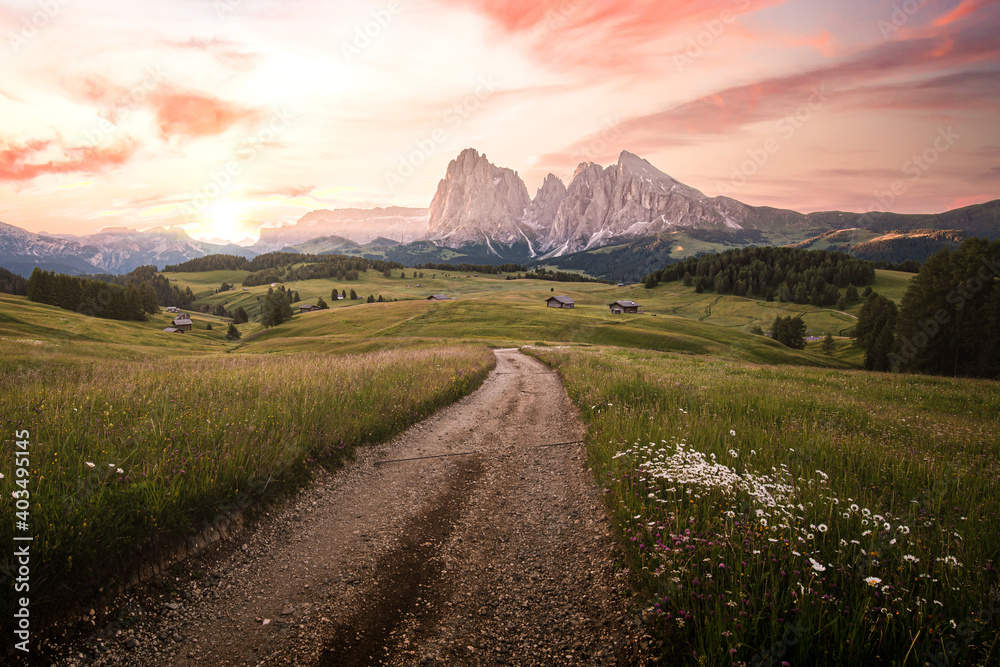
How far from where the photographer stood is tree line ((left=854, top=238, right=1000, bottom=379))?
2096 inches

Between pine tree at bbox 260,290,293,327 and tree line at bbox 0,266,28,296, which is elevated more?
tree line at bbox 0,266,28,296

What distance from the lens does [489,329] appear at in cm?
8150

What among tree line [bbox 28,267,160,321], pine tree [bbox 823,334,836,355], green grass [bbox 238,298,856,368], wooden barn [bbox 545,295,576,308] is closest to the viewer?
green grass [bbox 238,298,856,368]

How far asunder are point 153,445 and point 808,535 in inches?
412

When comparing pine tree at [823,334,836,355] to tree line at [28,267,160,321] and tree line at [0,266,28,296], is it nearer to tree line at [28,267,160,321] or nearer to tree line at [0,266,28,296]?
tree line at [28,267,160,321]

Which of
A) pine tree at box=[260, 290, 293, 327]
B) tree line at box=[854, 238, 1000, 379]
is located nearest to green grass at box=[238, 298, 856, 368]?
tree line at box=[854, 238, 1000, 379]

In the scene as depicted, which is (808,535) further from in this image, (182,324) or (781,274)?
(781,274)

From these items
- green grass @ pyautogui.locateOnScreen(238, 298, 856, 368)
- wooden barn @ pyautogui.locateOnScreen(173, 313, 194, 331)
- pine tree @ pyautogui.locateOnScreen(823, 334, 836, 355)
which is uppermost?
green grass @ pyautogui.locateOnScreen(238, 298, 856, 368)

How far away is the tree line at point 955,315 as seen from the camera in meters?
A: 53.2

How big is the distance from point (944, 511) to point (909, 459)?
2538 millimetres

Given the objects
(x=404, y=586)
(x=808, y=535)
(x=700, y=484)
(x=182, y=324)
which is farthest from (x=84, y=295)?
(x=808, y=535)

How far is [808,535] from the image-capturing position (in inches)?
203

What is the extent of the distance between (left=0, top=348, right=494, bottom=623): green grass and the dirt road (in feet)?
2.42

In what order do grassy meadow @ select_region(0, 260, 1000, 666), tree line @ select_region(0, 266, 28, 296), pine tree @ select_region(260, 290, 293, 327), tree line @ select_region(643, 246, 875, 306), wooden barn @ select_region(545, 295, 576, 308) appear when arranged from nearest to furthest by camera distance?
grassy meadow @ select_region(0, 260, 1000, 666), pine tree @ select_region(260, 290, 293, 327), tree line @ select_region(0, 266, 28, 296), wooden barn @ select_region(545, 295, 576, 308), tree line @ select_region(643, 246, 875, 306)
